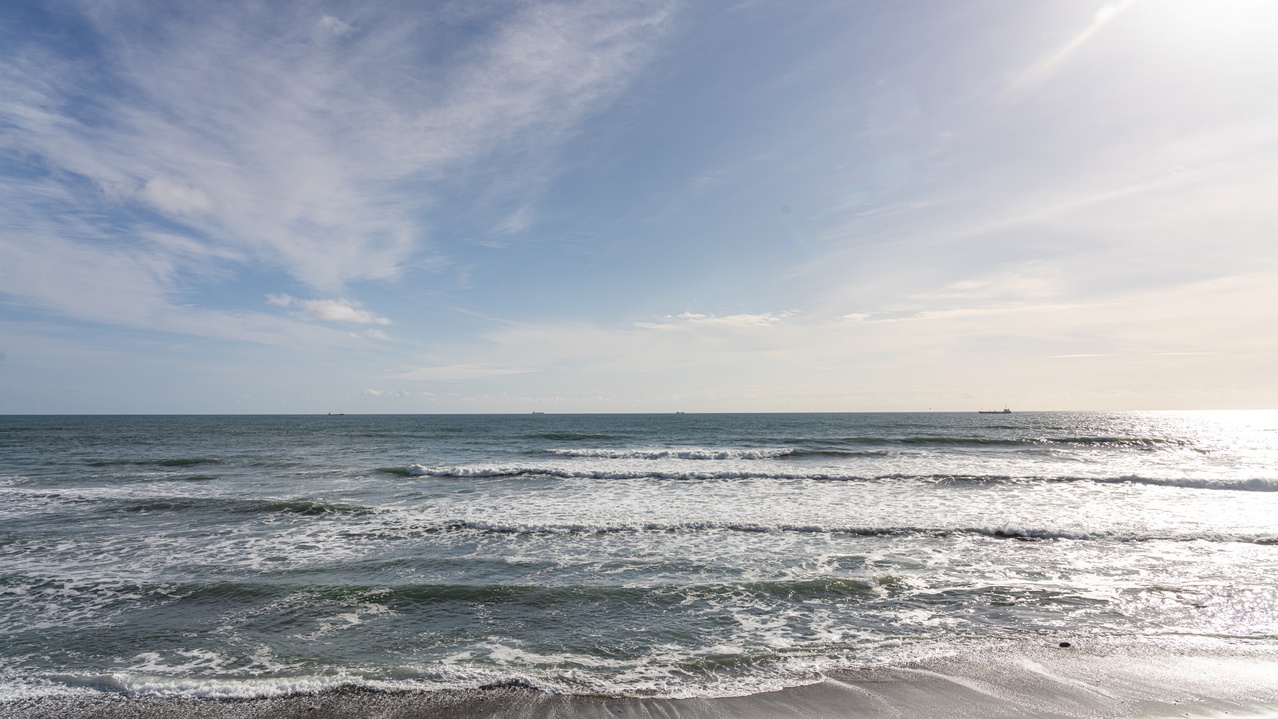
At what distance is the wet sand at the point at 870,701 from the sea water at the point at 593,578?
0.99 ft

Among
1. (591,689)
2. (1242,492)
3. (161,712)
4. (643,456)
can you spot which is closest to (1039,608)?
(591,689)

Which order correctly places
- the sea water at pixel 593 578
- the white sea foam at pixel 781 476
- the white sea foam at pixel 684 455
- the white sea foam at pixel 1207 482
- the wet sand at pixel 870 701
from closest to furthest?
the wet sand at pixel 870 701, the sea water at pixel 593 578, the white sea foam at pixel 1207 482, the white sea foam at pixel 781 476, the white sea foam at pixel 684 455

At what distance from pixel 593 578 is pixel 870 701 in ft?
19.4

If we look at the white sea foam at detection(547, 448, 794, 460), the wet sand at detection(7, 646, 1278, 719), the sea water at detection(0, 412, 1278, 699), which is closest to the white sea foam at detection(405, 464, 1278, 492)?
the sea water at detection(0, 412, 1278, 699)

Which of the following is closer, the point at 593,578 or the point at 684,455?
the point at 593,578

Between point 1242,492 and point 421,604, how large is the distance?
1239 inches

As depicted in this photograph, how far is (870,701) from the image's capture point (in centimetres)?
647

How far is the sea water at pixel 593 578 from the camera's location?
7605 mm

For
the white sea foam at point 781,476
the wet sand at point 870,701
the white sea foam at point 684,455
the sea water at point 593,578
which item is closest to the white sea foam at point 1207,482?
the white sea foam at point 781,476

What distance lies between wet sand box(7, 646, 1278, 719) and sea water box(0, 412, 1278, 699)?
301mm

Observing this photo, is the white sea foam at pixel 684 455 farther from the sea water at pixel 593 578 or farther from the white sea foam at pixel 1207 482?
the white sea foam at pixel 1207 482

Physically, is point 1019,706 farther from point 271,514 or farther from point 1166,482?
point 1166,482

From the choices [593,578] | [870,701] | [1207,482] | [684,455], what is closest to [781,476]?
[684,455]

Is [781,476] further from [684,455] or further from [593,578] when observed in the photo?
[593,578]
